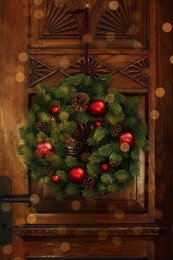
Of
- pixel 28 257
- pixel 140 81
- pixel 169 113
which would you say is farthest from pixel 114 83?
pixel 28 257

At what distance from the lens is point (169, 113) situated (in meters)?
2.50

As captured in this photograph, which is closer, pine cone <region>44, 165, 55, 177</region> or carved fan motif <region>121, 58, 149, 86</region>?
pine cone <region>44, 165, 55, 177</region>

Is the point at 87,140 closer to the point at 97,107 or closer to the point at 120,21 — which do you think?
the point at 97,107

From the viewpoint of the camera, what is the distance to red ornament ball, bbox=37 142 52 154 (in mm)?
2170

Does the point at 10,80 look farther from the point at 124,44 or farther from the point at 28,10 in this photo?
the point at 124,44

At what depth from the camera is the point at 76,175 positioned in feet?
7.09

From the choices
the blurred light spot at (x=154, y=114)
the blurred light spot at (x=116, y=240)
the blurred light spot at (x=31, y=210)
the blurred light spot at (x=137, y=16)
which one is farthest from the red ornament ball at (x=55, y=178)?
the blurred light spot at (x=137, y=16)

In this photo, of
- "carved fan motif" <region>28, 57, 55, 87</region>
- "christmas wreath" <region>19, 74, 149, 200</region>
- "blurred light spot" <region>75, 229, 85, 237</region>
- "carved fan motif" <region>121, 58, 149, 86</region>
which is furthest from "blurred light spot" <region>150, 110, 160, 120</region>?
"blurred light spot" <region>75, 229, 85, 237</region>

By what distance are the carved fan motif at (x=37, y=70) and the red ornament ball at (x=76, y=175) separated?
50cm

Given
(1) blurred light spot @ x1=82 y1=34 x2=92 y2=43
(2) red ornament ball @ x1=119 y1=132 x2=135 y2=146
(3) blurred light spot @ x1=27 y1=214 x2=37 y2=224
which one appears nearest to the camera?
(2) red ornament ball @ x1=119 y1=132 x2=135 y2=146

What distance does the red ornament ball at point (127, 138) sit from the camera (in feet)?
7.06

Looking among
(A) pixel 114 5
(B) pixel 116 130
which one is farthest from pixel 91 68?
(B) pixel 116 130

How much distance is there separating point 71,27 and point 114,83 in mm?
300

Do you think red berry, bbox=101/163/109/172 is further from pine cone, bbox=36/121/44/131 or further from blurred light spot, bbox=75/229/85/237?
blurred light spot, bbox=75/229/85/237
